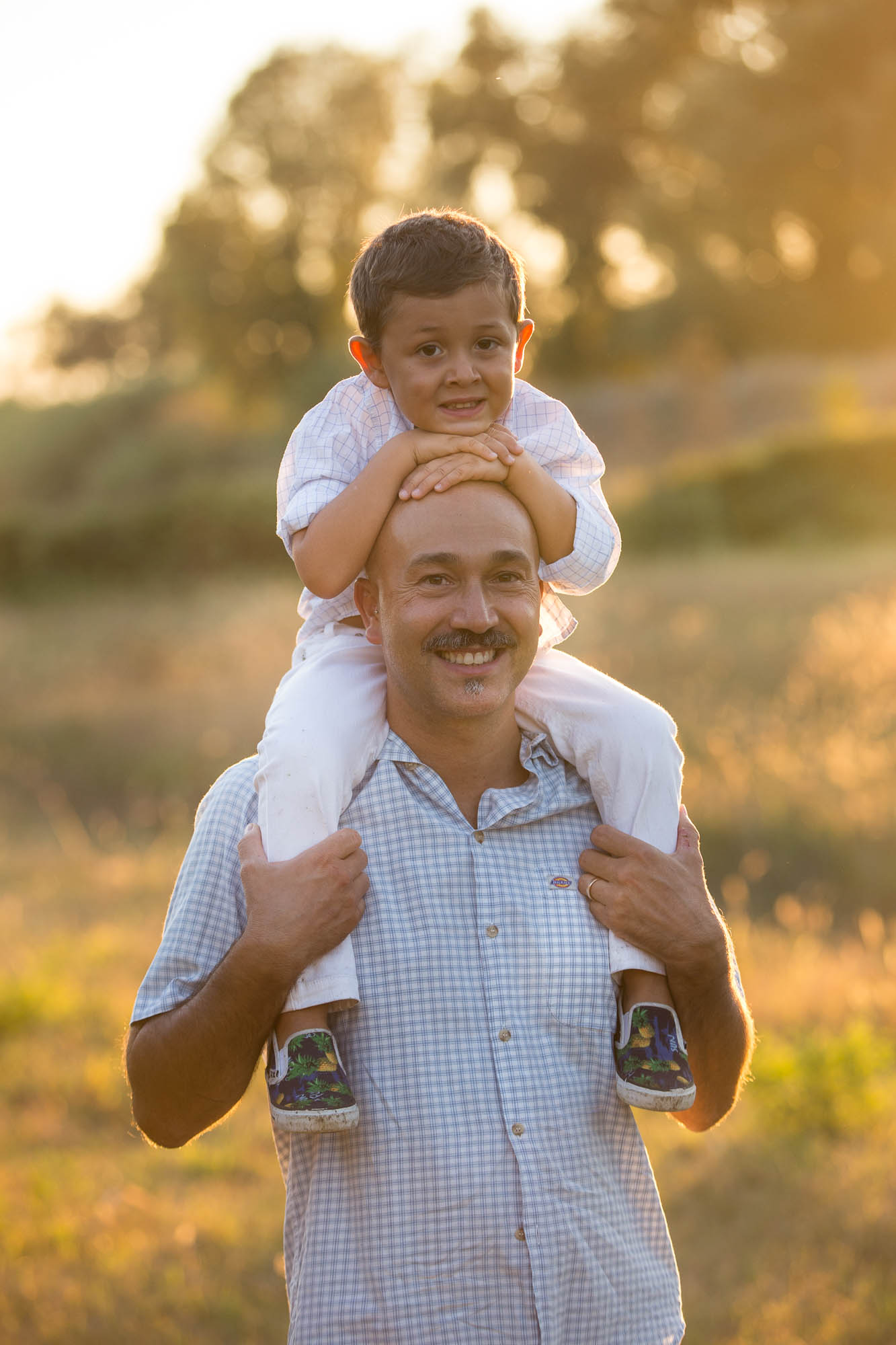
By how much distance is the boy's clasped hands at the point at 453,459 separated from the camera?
8.23 feet

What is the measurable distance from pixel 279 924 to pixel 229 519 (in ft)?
78.7

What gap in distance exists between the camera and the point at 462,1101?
7.61 feet

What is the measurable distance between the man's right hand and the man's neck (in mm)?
277

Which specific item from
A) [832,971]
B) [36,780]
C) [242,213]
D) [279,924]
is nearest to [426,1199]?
[279,924]

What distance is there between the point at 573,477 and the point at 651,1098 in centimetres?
130

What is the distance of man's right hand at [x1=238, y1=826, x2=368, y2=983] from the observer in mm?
2303

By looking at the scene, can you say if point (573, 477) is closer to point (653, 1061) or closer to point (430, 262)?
point (430, 262)

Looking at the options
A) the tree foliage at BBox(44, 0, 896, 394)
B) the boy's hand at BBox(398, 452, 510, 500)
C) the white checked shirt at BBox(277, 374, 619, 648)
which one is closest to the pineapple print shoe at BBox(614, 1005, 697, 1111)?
the white checked shirt at BBox(277, 374, 619, 648)

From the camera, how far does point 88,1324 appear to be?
4207 mm

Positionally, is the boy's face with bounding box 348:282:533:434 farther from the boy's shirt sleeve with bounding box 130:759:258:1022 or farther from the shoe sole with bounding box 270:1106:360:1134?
the shoe sole with bounding box 270:1106:360:1134

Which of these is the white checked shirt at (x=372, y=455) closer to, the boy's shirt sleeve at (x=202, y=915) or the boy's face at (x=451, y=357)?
the boy's face at (x=451, y=357)

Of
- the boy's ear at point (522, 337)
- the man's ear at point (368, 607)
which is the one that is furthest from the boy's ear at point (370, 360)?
the man's ear at point (368, 607)

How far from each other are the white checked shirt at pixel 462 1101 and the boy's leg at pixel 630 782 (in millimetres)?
66

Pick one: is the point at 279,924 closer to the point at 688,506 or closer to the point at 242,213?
the point at 688,506
